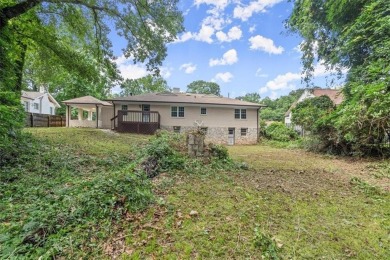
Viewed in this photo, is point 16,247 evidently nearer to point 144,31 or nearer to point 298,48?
point 144,31

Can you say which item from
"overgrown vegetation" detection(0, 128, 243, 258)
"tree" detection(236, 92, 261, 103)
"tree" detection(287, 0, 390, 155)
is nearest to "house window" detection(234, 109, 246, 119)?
"tree" detection(287, 0, 390, 155)

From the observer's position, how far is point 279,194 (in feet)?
15.3

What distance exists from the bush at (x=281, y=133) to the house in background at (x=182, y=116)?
1.77 m

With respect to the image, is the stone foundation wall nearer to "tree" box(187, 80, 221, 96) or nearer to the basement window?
the basement window

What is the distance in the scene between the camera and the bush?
2025 centimetres

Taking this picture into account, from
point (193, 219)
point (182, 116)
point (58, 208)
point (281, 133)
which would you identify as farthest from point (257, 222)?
point (281, 133)

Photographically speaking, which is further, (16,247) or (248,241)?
(248,241)

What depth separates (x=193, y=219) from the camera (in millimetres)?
3336

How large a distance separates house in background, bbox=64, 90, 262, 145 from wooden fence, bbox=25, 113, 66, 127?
2.86 metres

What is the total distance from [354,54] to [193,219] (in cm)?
1254

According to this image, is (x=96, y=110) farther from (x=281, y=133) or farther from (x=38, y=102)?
(x=281, y=133)

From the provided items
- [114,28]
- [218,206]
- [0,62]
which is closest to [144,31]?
[114,28]

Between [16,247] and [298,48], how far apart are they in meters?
17.3

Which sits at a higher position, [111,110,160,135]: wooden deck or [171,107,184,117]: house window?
[171,107,184,117]: house window
